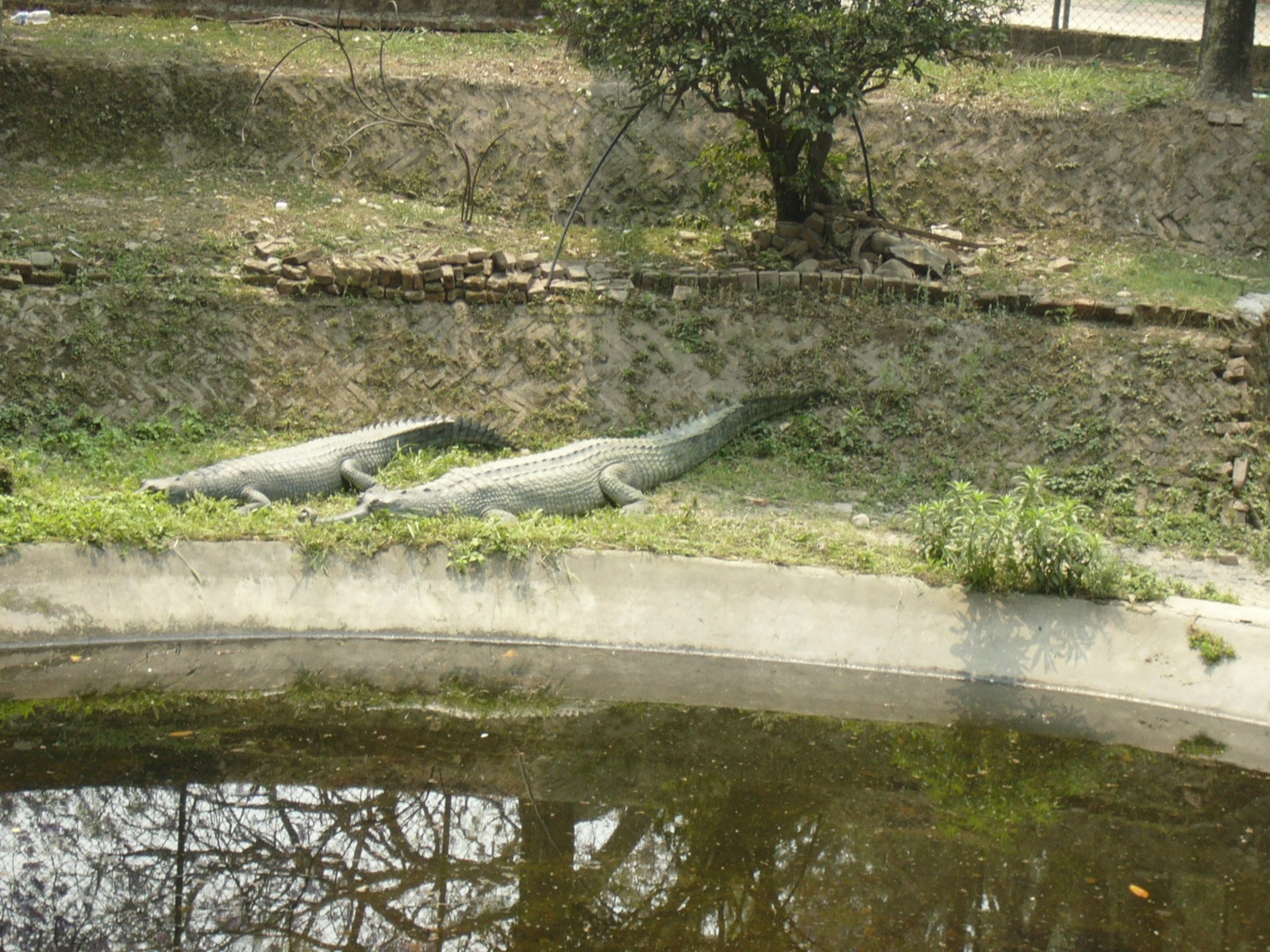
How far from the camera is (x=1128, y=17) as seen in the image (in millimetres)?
15609

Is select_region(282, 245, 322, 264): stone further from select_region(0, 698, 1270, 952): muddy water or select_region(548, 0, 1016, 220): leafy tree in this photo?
select_region(0, 698, 1270, 952): muddy water

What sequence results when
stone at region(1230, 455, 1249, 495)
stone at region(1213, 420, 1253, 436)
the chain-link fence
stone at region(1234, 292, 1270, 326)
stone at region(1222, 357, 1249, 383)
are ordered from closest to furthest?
stone at region(1230, 455, 1249, 495) → stone at region(1213, 420, 1253, 436) → stone at region(1222, 357, 1249, 383) → stone at region(1234, 292, 1270, 326) → the chain-link fence

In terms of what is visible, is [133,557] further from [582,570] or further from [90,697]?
[582,570]

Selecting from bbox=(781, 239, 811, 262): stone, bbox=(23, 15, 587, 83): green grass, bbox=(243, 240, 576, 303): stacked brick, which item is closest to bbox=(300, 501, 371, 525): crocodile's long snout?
bbox=(243, 240, 576, 303): stacked brick

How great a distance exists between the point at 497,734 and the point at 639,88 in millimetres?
5623

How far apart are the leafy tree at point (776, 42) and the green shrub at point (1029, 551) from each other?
378cm

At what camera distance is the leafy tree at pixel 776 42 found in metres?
9.20

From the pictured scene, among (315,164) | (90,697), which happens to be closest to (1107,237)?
(315,164)

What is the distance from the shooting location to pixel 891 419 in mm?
9336

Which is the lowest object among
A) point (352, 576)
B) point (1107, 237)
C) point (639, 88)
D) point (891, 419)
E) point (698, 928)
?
point (698, 928)

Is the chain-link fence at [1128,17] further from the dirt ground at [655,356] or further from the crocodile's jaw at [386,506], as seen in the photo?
the crocodile's jaw at [386,506]

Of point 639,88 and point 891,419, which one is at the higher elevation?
point 639,88

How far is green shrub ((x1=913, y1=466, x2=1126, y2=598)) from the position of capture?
6.91 meters

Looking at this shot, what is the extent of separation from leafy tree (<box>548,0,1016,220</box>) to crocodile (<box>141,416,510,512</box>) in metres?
3.10
